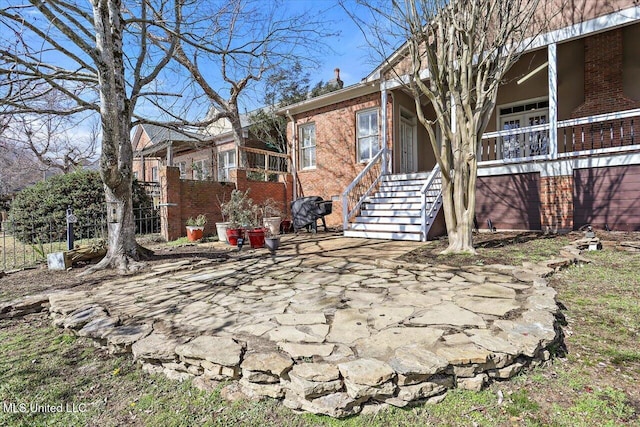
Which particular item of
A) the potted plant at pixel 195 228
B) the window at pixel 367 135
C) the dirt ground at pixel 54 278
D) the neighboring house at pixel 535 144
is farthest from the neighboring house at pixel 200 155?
the dirt ground at pixel 54 278

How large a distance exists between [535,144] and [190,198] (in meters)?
9.43

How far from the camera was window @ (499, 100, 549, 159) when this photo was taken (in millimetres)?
8336

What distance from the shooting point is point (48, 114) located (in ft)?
18.3

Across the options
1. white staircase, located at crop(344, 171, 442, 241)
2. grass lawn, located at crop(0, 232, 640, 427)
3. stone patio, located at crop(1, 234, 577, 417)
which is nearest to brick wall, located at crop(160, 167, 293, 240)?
white staircase, located at crop(344, 171, 442, 241)

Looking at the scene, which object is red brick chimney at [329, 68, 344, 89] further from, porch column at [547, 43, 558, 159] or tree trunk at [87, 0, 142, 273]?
tree trunk at [87, 0, 142, 273]

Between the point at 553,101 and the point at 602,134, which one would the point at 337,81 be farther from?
the point at 602,134

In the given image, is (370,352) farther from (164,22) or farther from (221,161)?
(221,161)

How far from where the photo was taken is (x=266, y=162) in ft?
36.7

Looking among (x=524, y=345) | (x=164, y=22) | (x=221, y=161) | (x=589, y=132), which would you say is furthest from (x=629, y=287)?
(x=221, y=161)

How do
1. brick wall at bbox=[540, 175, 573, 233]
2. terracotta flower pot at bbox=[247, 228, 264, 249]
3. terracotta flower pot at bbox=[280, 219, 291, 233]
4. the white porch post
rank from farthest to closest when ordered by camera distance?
terracotta flower pot at bbox=[280, 219, 291, 233]
the white porch post
brick wall at bbox=[540, 175, 573, 233]
terracotta flower pot at bbox=[247, 228, 264, 249]

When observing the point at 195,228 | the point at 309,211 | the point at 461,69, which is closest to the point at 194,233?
the point at 195,228

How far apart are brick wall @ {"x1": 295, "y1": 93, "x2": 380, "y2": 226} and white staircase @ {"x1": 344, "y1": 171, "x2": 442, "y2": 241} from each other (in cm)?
194

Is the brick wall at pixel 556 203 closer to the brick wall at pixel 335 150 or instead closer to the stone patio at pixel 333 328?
the stone patio at pixel 333 328

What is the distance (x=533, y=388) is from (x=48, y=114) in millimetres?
7583
